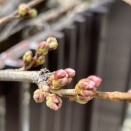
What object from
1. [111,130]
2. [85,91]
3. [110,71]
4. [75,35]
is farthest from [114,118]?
[85,91]

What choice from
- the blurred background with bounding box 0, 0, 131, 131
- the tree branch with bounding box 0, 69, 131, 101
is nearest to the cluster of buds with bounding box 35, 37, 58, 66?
the tree branch with bounding box 0, 69, 131, 101

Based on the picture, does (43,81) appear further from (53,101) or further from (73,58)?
(73,58)

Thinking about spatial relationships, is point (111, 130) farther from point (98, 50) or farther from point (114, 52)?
point (98, 50)

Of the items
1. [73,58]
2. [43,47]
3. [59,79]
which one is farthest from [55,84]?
[73,58]

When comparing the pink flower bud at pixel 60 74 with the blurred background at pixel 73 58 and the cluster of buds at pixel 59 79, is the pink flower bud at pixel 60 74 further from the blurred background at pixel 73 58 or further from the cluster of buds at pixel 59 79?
the blurred background at pixel 73 58

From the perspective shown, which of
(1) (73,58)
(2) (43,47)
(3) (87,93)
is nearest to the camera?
(3) (87,93)

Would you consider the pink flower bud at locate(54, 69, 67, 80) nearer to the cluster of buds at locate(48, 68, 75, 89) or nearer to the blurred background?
the cluster of buds at locate(48, 68, 75, 89)
